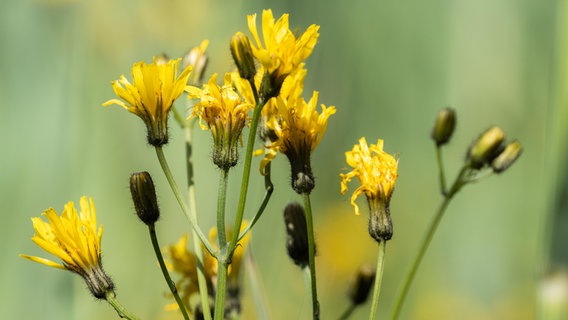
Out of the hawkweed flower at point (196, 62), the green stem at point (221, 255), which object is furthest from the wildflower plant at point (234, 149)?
the hawkweed flower at point (196, 62)

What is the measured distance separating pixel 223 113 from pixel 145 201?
117 mm

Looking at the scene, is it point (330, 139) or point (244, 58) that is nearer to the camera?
point (244, 58)

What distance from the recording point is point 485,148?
96cm

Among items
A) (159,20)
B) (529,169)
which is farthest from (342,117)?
(529,169)

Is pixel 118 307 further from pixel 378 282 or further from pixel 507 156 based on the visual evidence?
pixel 507 156

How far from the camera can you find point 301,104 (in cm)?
81

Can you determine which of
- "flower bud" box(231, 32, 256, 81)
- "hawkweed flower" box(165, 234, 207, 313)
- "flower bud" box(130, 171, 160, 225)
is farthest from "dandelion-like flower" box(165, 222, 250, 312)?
"flower bud" box(231, 32, 256, 81)

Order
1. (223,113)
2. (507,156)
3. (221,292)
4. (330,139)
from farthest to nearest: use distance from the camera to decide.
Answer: (330,139)
(507,156)
(223,113)
(221,292)

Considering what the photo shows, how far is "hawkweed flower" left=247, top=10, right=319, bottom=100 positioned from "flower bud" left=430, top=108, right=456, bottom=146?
13.0 inches

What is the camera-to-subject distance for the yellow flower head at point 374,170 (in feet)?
2.73

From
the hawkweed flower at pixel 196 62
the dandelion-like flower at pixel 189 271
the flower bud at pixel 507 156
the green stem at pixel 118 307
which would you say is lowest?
the green stem at pixel 118 307

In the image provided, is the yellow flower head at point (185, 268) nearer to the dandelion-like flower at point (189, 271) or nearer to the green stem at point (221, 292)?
the dandelion-like flower at point (189, 271)

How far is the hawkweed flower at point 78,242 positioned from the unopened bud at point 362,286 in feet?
1.12

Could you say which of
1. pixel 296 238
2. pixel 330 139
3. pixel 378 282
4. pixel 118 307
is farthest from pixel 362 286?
pixel 330 139
